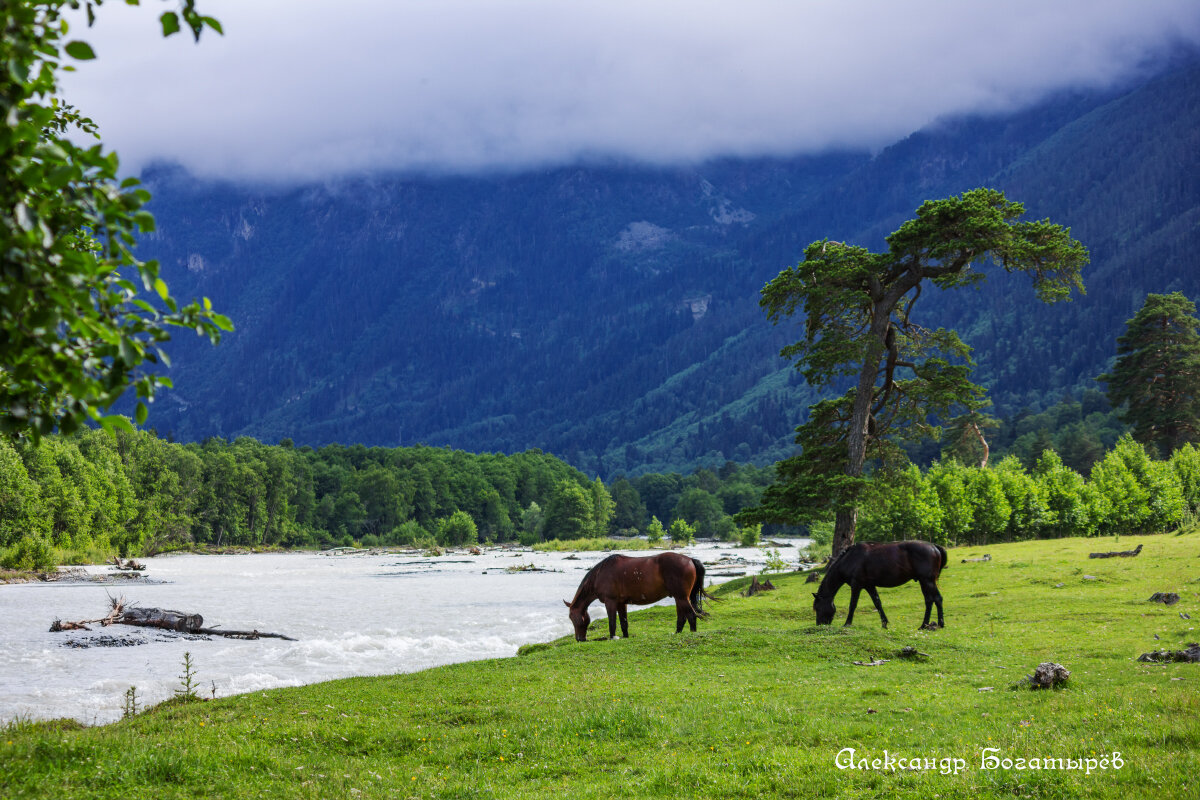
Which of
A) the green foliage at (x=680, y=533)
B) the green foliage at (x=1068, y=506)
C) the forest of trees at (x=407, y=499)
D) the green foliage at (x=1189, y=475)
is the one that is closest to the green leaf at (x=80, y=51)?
the forest of trees at (x=407, y=499)

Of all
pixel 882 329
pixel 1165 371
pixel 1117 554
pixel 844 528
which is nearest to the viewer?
pixel 844 528

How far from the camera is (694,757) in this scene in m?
10.6

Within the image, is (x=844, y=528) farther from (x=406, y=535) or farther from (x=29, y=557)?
(x=406, y=535)

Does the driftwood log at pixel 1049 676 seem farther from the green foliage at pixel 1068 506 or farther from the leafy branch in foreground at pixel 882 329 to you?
the green foliage at pixel 1068 506

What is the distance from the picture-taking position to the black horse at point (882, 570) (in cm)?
2591

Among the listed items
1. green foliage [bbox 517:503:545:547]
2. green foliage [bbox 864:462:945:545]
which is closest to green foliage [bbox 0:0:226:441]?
green foliage [bbox 864:462:945:545]

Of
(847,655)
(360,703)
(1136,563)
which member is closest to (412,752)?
(360,703)

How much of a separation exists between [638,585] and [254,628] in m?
20.9

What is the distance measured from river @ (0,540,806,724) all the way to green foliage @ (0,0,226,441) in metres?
17.3

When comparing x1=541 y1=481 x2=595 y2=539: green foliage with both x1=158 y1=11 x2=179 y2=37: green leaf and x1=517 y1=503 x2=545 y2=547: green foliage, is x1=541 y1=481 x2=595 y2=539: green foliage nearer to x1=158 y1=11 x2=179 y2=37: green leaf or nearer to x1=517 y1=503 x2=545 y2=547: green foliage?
x1=517 y1=503 x2=545 y2=547: green foliage

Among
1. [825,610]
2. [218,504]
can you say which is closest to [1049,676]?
[825,610]

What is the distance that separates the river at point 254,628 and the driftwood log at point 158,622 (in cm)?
55

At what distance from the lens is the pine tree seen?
254ft

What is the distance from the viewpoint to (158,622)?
117 feet
